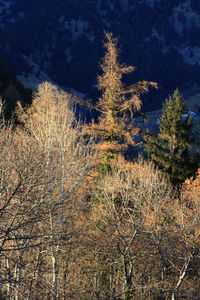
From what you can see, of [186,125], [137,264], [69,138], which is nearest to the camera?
[69,138]

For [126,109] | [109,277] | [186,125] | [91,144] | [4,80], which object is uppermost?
[4,80]

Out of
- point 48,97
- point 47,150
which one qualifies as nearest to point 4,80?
point 48,97

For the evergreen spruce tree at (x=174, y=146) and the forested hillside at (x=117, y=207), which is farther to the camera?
the evergreen spruce tree at (x=174, y=146)

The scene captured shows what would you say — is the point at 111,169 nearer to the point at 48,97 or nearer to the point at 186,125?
the point at 186,125

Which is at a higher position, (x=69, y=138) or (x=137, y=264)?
(x=69, y=138)

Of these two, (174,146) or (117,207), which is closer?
(117,207)

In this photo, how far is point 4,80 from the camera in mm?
55969

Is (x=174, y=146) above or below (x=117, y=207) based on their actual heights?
above

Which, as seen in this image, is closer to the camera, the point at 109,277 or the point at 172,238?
the point at 172,238

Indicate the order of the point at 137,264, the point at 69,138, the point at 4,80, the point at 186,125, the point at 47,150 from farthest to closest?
the point at 4,80
the point at 186,125
the point at 137,264
the point at 69,138
the point at 47,150

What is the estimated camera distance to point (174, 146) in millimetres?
30188

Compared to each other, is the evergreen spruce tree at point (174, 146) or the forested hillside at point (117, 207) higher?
the evergreen spruce tree at point (174, 146)

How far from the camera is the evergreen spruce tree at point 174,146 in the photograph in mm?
29516

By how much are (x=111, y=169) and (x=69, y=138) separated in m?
3.02
